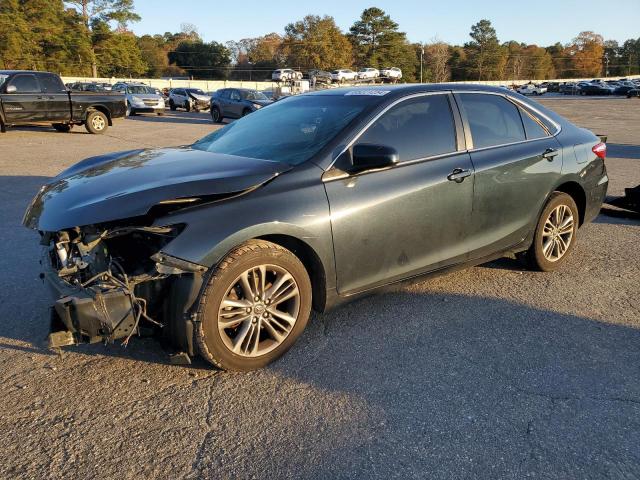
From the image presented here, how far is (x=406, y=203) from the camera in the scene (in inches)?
147

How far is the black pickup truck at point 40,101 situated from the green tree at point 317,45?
Result: 8534cm

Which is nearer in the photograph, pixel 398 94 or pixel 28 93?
pixel 398 94

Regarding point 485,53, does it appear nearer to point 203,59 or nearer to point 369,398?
point 203,59

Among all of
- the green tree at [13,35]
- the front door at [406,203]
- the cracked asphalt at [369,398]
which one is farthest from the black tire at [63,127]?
the green tree at [13,35]

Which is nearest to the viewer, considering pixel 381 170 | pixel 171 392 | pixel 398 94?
pixel 171 392

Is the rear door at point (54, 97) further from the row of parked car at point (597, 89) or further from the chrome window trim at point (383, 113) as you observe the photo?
the row of parked car at point (597, 89)

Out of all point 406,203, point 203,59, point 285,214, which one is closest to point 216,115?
point 406,203

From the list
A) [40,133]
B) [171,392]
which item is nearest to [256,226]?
[171,392]

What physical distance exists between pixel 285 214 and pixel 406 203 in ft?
3.17

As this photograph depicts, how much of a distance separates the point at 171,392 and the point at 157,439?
417mm

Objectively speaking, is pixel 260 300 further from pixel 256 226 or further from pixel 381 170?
pixel 381 170

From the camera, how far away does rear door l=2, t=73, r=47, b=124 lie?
1562 cm

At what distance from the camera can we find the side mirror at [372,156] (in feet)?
11.3

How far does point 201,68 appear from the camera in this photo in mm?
104312
